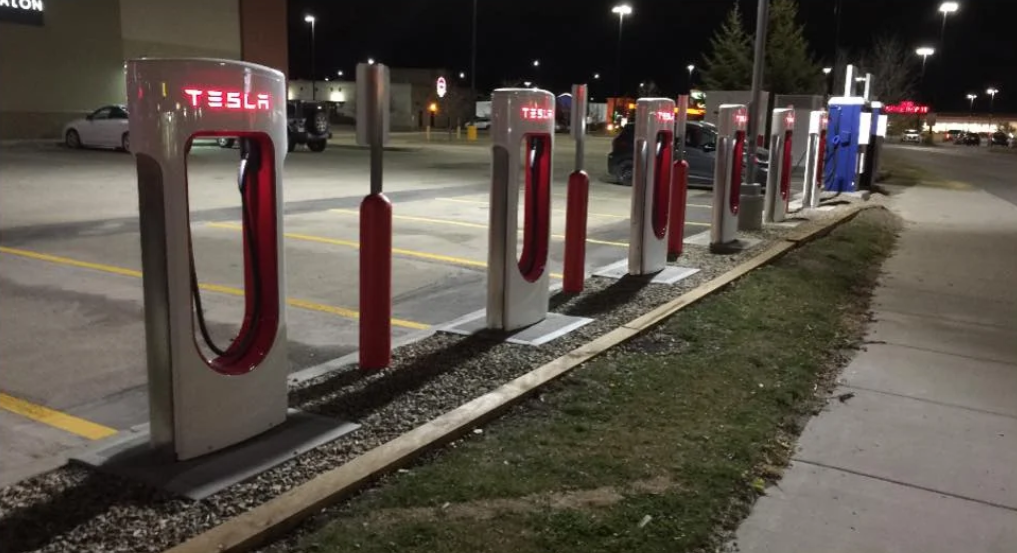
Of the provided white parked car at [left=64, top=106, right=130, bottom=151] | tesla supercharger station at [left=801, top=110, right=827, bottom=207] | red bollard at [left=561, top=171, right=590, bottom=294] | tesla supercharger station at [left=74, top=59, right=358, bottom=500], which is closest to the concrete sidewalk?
tesla supercharger station at [left=74, top=59, right=358, bottom=500]

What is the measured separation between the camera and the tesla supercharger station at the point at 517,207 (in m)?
6.31

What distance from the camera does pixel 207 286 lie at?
8289 mm

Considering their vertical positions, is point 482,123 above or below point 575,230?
above

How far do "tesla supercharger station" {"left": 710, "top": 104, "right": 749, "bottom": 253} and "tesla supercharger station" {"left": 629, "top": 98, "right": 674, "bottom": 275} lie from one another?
5.08ft

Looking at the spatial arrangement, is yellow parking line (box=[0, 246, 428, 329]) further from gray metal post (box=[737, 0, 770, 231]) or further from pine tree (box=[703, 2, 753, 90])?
pine tree (box=[703, 2, 753, 90])

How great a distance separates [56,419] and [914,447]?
4.93 meters

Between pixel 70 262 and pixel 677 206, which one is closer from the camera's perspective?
pixel 70 262

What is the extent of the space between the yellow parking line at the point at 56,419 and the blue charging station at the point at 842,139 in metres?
17.9

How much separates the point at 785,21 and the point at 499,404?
39395 millimetres

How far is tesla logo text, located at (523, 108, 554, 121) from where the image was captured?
6434 mm

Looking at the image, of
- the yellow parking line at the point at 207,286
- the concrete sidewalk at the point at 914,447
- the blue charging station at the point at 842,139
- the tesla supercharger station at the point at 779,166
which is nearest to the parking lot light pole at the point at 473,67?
the blue charging station at the point at 842,139

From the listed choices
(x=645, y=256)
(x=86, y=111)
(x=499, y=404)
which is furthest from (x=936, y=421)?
(x=86, y=111)

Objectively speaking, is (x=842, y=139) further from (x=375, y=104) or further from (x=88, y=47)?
(x=88, y=47)

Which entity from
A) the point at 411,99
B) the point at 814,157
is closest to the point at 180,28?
the point at 814,157
